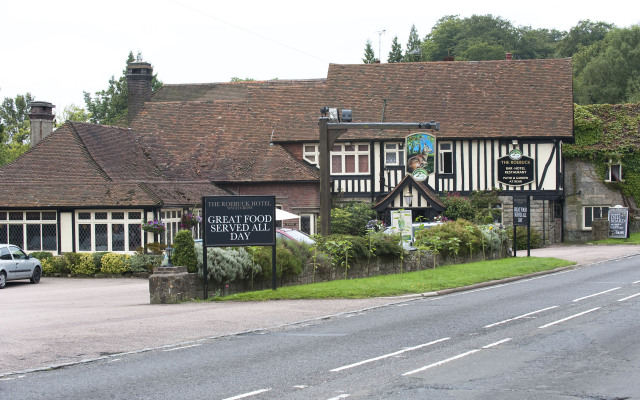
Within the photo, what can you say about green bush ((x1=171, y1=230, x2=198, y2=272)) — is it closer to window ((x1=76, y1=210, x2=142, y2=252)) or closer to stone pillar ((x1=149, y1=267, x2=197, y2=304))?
stone pillar ((x1=149, y1=267, x2=197, y2=304))

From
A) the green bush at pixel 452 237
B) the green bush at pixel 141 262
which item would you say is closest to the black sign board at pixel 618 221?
the green bush at pixel 452 237

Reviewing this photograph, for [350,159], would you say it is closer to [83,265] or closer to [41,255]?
[83,265]

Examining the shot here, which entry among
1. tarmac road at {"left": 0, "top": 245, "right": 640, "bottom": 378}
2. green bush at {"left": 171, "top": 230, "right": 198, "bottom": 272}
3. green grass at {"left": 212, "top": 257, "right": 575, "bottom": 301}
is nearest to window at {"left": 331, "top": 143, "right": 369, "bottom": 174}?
green grass at {"left": 212, "top": 257, "right": 575, "bottom": 301}

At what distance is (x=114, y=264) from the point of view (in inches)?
1203

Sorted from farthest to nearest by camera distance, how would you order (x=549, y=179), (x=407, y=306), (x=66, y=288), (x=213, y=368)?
1. (x=549, y=179)
2. (x=66, y=288)
3. (x=407, y=306)
4. (x=213, y=368)

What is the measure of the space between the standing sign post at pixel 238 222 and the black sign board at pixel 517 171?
24454 millimetres

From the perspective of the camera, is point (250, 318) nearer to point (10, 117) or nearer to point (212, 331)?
point (212, 331)

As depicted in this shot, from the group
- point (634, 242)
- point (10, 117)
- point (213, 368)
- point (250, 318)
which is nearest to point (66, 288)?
point (250, 318)

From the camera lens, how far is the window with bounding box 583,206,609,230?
47.4m

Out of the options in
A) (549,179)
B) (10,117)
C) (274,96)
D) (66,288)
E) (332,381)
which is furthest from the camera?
(10,117)

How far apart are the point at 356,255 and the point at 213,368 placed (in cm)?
1392

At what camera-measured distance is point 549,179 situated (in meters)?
42.5

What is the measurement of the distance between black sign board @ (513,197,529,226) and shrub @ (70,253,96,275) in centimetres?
1626

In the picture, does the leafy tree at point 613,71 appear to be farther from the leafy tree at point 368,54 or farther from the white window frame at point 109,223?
the white window frame at point 109,223
